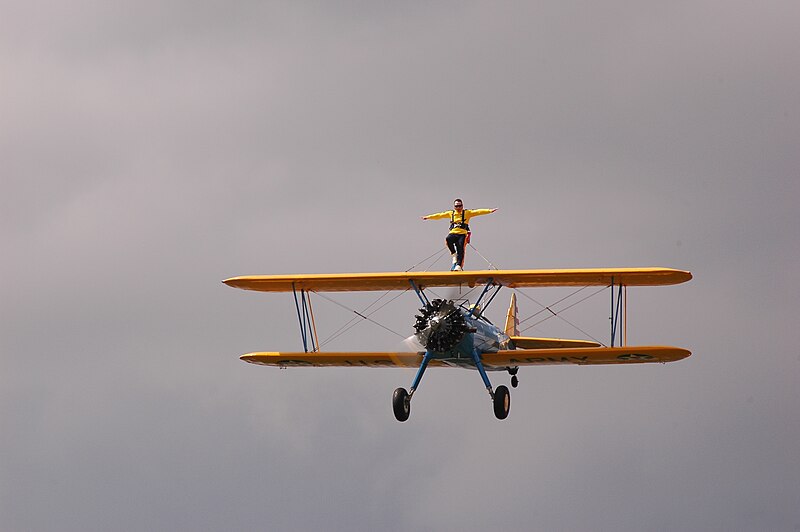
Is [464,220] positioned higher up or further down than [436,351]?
higher up

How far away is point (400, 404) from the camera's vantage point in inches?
1293

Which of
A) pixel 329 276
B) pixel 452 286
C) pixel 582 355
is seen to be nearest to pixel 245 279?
pixel 329 276

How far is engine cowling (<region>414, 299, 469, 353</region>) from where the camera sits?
33594 millimetres

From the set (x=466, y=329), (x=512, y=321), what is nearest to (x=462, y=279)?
(x=466, y=329)

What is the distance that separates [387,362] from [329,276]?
7.93ft

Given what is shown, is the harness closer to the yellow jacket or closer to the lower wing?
the yellow jacket

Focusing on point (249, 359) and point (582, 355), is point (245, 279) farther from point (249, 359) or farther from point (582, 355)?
point (582, 355)

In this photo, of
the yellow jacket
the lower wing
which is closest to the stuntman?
the yellow jacket

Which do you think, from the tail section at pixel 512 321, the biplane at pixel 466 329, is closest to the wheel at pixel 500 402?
the biplane at pixel 466 329

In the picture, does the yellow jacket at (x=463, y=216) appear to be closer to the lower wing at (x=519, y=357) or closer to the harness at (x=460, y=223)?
the harness at (x=460, y=223)

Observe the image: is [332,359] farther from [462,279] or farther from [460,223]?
[460,223]

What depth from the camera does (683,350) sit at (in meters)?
33.2

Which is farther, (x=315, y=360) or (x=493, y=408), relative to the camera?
(x=315, y=360)

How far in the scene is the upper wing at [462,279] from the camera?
3403 cm
